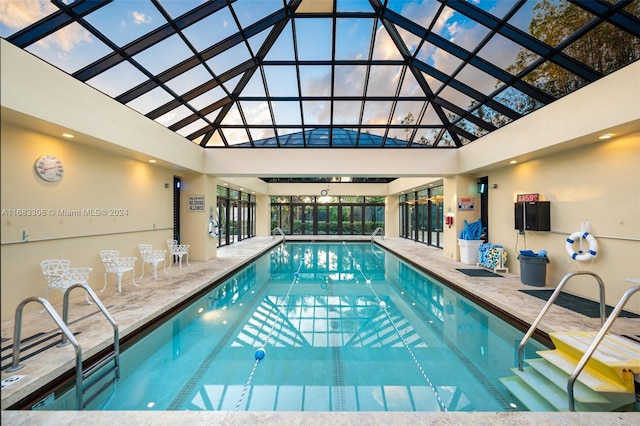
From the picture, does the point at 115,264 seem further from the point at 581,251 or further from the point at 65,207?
the point at 581,251

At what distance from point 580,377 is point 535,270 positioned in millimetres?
3733

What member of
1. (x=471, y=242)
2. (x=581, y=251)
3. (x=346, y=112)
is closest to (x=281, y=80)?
(x=346, y=112)

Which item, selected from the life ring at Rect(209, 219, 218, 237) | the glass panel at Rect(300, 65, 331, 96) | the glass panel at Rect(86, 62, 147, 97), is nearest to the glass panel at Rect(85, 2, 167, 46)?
the glass panel at Rect(86, 62, 147, 97)

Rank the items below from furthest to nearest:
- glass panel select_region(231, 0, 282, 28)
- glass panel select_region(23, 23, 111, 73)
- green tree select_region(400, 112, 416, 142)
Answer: green tree select_region(400, 112, 416, 142), glass panel select_region(231, 0, 282, 28), glass panel select_region(23, 23, 111, 73)

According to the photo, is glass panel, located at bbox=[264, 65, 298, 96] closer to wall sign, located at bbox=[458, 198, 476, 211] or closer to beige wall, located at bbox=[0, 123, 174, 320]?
beige wall, located at bbox=[0, 123, 174, 320]

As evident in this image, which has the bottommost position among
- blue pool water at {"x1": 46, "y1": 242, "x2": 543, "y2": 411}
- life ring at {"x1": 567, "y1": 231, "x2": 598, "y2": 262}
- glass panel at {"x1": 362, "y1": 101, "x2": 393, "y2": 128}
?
blue pool water at {"x1": 46, "y1": 242, "x2": 543, "y2": 411}

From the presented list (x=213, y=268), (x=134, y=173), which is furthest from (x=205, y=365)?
(x=134, y=173)

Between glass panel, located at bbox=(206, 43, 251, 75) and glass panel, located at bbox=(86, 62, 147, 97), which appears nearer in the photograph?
glass panel, located at bbox=(86, 62, 147, 97)

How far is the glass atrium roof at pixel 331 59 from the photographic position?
4660 millimetres

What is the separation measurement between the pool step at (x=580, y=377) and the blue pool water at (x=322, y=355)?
0.23 meters

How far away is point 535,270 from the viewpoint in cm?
640

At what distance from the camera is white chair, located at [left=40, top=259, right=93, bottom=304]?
4.69 m

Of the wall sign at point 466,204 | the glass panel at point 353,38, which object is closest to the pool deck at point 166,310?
the wall sign at point 466,204

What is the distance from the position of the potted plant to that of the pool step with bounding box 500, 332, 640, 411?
5.18 m
